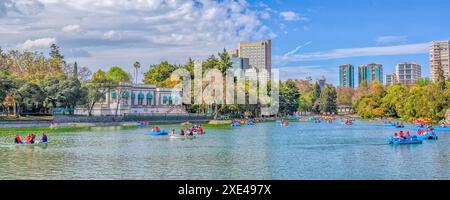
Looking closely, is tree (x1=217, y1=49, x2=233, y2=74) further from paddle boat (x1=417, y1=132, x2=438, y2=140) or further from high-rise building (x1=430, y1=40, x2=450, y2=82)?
paddle boat (x1=417, y1=132, x2=438, y2=140)

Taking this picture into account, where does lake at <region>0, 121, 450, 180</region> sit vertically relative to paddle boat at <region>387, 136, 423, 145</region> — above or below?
below

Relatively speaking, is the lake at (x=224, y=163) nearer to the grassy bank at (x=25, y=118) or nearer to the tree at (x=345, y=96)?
the grassy bank at (x=25, y=118)

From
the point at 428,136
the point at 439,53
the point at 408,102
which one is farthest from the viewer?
the point at 408,102

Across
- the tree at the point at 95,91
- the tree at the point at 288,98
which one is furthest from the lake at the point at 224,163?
the tree at the point at 288,98

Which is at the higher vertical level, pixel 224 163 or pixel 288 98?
pixel 288 98

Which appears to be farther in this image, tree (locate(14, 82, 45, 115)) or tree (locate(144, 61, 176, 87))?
tree (locate(144, 61, 176, 87))

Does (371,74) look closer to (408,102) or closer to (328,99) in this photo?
(328,99)

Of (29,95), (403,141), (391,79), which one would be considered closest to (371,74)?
(391,79)

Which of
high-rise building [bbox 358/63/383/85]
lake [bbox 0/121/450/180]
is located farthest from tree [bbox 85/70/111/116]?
high-rise building [bbox 358/63/383/85]
